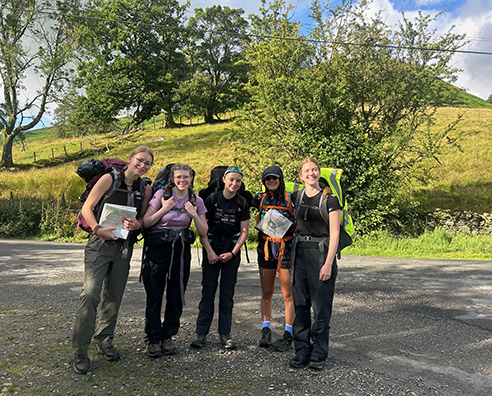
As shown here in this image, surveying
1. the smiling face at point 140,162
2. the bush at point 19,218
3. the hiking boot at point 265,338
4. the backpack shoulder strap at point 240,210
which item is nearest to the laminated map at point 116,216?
the smiling face at point 140,162

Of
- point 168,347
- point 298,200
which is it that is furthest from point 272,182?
point 168,347

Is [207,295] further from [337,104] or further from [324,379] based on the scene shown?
[337,104]

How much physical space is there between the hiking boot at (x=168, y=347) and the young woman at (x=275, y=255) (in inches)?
39.0

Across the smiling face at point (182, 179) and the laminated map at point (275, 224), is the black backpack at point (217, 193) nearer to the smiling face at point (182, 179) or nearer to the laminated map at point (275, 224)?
the laminated map at point (275, 224)

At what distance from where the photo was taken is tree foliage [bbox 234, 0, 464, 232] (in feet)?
44.6

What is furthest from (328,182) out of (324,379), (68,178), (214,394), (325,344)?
(68,178)

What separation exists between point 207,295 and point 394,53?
14.2 m

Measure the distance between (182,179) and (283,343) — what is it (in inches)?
85.3

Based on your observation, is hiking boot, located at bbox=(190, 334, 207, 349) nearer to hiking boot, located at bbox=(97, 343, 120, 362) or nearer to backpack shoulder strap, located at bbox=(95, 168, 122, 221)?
hiking boot, located at bbox=(97, 343, 120, 362)

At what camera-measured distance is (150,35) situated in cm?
4366

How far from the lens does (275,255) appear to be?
411 centimetres

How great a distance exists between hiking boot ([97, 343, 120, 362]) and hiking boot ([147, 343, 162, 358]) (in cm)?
31

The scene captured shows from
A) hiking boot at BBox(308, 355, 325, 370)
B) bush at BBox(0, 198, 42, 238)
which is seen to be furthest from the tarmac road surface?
bush at BBox(0, 198, 42, 238)

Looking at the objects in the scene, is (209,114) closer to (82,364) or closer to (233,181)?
(233,181)
